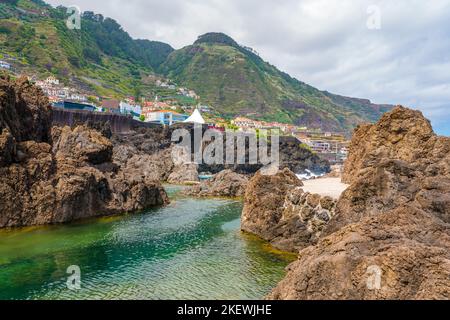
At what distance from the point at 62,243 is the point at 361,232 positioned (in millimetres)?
28055

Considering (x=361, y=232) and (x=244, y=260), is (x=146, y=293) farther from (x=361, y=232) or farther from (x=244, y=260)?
(x=361, y=232)

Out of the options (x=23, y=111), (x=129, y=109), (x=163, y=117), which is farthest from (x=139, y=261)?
(x=129, y=109)

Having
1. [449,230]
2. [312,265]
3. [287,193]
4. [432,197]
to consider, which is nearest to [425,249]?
[312,265]

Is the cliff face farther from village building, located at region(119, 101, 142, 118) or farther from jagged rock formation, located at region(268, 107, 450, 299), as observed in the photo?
village building, located at region(119, 101, 142, 118)

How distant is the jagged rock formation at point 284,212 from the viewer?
1235 inches

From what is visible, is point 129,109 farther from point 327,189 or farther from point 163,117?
point 327,189

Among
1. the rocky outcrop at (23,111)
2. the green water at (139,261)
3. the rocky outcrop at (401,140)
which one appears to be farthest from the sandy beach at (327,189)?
the rocky outcrop at (23,111)

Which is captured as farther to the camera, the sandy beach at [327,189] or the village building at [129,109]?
the village building at [129,109]

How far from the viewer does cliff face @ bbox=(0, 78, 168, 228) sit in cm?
3934

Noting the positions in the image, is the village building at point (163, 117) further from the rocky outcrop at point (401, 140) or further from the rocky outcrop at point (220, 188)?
the rocky outcrop at point (401, 140)

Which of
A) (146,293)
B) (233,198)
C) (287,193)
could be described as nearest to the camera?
(146,293)

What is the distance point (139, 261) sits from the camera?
28312 millimetres

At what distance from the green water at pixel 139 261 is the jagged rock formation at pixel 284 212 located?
1.67m
